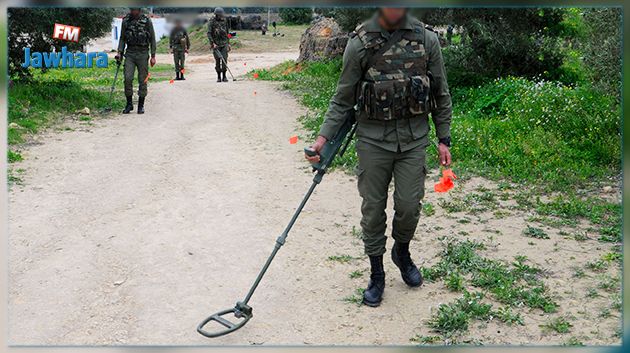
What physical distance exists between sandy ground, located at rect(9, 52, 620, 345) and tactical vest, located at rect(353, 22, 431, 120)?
4.39 feet

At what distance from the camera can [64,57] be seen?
914 centimetres

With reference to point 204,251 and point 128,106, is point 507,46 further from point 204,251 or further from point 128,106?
point 204,251

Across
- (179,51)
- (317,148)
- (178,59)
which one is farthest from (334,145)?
(178,59)

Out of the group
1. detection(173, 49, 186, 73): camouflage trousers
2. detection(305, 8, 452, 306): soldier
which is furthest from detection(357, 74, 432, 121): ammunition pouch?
detection(173, 49, 186, 73): camouflage trousers

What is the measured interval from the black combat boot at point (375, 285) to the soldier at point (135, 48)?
729 centimetres

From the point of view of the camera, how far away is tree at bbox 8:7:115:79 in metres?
9.88

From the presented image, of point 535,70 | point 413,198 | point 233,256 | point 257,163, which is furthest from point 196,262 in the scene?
point 535,70

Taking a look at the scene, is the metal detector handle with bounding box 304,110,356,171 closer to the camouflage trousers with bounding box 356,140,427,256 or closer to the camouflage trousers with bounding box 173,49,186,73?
the camouflage trousers with bounding box 356,140,427,256

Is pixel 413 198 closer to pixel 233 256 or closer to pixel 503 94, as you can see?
pixel 233 256

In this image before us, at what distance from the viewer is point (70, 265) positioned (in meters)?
5.61

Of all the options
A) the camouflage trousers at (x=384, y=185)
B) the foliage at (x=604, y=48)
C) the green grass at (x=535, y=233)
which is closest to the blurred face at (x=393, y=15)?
the camouflage trousers at (x=384, y=185)

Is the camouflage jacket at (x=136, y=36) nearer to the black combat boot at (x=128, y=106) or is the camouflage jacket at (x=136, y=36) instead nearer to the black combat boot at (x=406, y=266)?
the black combat boot at (x=128, y=106)

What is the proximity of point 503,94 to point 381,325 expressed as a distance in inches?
268

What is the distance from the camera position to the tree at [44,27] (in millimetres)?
9875
